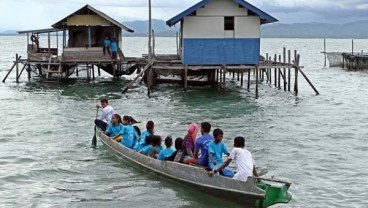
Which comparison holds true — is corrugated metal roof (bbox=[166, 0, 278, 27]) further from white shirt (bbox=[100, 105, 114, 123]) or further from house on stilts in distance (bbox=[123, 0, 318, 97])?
white shirt (bbox=[100, 105, 114, 123])

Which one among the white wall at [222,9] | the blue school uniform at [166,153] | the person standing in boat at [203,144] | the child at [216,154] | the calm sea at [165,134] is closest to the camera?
the child at [216,154]

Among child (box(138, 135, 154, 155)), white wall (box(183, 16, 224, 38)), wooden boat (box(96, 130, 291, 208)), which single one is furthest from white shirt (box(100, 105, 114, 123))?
white wall (box(183, 16, 224, 38))

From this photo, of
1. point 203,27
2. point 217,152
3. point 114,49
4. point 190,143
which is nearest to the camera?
point 217,152

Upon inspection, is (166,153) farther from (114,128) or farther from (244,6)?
(244,6)

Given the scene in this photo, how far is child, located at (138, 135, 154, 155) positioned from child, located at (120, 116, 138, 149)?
2.84 feet

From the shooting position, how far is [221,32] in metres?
31.7

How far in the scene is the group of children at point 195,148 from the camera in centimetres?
1239

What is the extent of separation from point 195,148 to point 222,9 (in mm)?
18742

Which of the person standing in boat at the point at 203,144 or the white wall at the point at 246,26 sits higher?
the white wall at the point at 246,26

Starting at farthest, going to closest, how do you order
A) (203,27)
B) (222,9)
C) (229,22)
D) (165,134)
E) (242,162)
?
(229,22)
(203,27)
(222,9)
(165,134)
(242,162)

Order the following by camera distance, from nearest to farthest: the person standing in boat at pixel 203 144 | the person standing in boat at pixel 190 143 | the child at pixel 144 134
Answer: the person standing in boat at pixel 203 144, the person standing in boat at pixel 190 143, the child at pixel 144 134

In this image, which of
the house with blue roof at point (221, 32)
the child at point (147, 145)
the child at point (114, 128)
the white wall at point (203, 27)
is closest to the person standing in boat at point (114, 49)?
the house with blue roof at point (221, 32)

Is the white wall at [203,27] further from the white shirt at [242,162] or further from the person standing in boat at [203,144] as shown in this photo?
the white shirt at [242,162]

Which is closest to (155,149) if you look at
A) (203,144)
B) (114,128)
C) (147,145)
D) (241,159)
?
(147,145)
